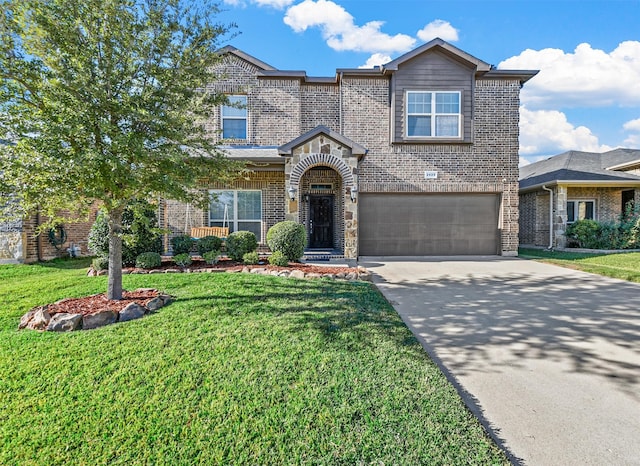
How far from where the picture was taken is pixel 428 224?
13.1 m

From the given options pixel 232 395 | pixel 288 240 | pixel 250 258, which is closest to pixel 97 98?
pixel 232 395

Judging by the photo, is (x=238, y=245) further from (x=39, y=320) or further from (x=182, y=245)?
(x=39, y=320)

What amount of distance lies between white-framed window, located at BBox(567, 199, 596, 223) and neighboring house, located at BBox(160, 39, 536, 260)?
17.5ft

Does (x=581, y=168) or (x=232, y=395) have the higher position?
(x=581, y=168)

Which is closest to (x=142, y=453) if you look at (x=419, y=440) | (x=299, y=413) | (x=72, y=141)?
(x=299, y=413)

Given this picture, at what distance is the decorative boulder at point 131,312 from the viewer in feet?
15.3

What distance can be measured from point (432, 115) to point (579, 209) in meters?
9.23

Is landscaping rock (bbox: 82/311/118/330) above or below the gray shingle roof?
below

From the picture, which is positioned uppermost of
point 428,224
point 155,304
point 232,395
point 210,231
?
point 428,224

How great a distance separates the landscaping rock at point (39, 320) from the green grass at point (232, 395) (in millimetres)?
141

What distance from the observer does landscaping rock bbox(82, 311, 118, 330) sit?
4430mm

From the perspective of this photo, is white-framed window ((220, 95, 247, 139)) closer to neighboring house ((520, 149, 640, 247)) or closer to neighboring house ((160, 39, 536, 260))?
neighboring house ((160, 39, 536, 260))

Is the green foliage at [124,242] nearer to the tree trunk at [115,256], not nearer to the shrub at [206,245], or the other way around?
the shrub at [206,245]

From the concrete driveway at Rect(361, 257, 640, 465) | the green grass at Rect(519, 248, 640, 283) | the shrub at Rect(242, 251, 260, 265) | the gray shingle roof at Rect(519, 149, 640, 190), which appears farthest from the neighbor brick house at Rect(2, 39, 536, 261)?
the concrete driveway at Rect(361, 257, 640, 465)
